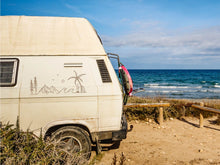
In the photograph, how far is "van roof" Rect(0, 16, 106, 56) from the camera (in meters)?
3.89

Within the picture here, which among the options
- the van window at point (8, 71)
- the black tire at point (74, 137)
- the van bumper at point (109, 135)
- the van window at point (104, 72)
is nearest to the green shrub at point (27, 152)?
the black tire at point (74, 137)

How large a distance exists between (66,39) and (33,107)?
1647mm

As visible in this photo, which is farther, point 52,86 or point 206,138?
point 206,138

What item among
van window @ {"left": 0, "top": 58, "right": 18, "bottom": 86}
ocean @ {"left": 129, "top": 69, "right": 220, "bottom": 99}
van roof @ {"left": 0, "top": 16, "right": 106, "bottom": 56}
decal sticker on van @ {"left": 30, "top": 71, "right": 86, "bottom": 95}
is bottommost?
ocean @ {"left": 129, "top": 69, "right": 220, "bottom": 99}

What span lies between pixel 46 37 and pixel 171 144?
4746mm

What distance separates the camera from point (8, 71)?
3.70 m

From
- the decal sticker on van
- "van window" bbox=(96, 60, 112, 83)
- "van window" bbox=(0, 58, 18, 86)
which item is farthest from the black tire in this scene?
"van window" bbox=(0, 58, 18, 86)

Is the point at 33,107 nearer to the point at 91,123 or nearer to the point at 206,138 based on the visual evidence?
the point at 91,123

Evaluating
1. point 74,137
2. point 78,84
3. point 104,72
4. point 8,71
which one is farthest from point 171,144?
point 8,71

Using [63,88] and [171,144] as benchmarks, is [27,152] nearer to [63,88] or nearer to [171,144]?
[63,88]

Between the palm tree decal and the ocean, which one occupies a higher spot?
the palm tree decal

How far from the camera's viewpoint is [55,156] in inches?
116

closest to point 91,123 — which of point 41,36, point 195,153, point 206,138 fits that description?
point 41,36

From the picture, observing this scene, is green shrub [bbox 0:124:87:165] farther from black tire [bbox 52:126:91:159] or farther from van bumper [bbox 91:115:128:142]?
van bumper [bbox 91:115:128:142]
